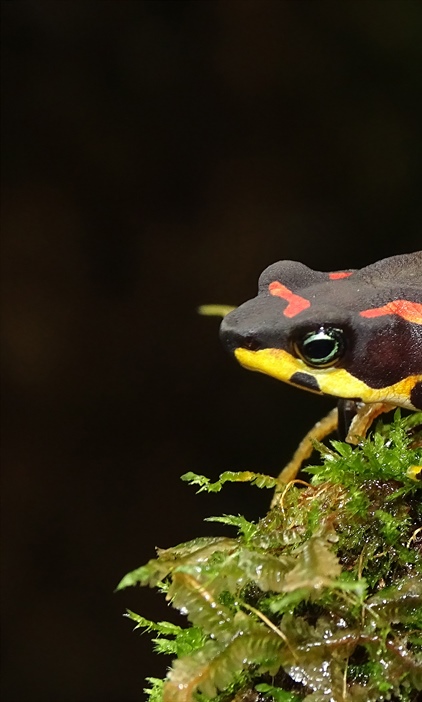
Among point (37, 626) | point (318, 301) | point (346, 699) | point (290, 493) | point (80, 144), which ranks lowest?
point (37, 626)

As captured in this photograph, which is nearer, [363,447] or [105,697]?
[363,447]

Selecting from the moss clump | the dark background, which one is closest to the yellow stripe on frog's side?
the moss clump

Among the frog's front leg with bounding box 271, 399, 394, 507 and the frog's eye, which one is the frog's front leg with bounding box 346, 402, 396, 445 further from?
the frog's eye

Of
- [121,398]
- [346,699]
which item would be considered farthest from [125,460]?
[346,699]

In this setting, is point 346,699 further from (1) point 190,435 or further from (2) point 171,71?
(2) point 171,71

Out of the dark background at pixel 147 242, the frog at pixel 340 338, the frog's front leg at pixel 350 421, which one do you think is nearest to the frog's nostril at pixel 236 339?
the frog at pixel 340 338

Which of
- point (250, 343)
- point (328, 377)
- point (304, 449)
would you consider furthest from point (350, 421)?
point (250, 343)

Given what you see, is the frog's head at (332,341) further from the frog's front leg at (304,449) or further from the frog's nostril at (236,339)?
the frog's front leg at (304,449)
